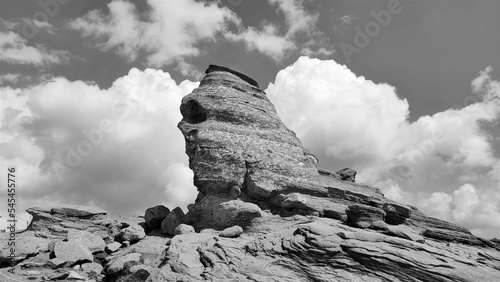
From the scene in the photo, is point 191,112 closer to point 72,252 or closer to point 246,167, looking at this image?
point 246,167

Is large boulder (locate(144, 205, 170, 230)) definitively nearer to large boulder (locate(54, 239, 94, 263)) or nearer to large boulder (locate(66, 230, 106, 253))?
large boulder (locate(66, 230, 106, 253))

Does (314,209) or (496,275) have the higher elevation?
(314,209)

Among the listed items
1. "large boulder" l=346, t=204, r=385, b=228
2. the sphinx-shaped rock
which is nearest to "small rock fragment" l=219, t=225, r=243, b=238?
the sphinx-shaped rock

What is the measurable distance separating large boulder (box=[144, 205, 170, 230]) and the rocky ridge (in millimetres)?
91

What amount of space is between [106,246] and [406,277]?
21.1 m

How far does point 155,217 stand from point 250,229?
35.9ft

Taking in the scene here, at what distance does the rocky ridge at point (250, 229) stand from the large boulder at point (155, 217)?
3.6 inches

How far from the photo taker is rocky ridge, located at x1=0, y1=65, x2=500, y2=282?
1955cm

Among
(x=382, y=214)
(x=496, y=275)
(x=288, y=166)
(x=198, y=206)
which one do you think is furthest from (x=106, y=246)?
(x=496, y=275)

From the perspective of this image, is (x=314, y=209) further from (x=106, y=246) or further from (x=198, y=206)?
(x=106, y=246)

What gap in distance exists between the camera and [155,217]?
33312 mm

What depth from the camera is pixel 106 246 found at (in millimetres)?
27906

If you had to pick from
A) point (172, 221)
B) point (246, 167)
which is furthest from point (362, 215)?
point (172, 221)

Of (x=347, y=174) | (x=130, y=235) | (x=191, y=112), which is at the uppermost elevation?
(x=191, y=112)
